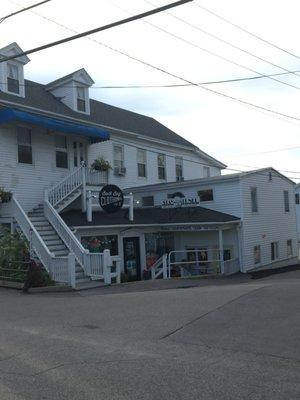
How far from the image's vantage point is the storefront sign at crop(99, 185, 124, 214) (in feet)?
75.7

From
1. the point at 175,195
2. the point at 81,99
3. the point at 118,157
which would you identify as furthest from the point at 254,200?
the point at 81,99

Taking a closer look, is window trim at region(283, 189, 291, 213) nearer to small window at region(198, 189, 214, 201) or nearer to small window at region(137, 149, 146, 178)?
small window at region(198, 189, 214, 201)

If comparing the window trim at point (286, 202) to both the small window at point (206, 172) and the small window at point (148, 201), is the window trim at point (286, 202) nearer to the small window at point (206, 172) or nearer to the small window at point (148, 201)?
the small window at point (206, 172)

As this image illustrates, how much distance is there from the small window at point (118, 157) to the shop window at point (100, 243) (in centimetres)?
528

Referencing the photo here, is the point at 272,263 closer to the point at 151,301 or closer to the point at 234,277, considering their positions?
the point at 234,277

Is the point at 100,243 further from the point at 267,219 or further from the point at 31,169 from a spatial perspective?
the point at 267,219

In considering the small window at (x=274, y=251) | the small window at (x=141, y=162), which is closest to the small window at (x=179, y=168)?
the small window at (x=141, y=162)

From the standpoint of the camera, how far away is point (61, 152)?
24.9 m

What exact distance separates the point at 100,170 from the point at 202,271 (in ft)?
23.3

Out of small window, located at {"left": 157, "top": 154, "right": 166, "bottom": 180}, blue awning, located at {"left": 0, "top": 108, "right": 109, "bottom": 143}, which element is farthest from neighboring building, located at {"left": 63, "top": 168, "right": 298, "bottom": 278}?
blue awning, located at {"left": 0, "top": 108, "right": 109, "bottom": 143}

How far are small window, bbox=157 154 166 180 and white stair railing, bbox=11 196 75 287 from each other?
1291 centimetres

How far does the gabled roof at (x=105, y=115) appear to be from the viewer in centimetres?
2461

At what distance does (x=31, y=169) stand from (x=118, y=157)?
647cm

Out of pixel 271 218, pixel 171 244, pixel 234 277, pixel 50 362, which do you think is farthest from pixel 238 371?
pixel 271 218
